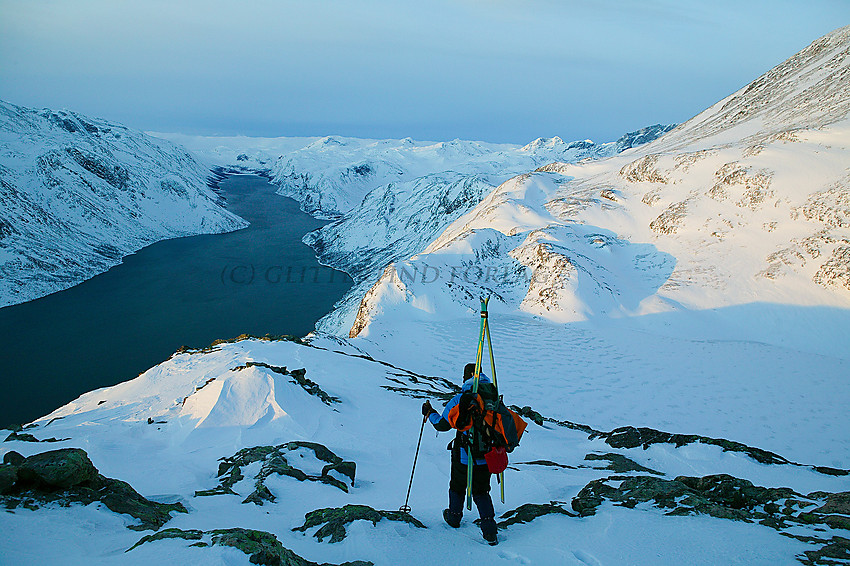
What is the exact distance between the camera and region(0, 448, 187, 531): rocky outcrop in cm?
554

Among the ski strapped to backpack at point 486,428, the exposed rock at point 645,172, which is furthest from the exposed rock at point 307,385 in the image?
the exposed rock at point 645,172

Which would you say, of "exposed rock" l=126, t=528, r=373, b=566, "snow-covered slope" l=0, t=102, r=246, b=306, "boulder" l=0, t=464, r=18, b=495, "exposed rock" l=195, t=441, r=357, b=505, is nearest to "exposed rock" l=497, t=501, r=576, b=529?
"exposed rock" l=126, t=528, r=373, b=566

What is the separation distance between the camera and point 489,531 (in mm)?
5469

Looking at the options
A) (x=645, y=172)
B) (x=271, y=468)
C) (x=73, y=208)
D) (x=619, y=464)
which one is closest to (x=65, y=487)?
(x=271, y=468)

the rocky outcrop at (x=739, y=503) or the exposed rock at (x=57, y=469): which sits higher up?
the rocky outcrop at (x=739, y=503)

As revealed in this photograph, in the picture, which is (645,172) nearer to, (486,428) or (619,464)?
(619,464)

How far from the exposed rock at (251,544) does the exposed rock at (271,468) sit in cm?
269

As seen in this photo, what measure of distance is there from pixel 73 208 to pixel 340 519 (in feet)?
592

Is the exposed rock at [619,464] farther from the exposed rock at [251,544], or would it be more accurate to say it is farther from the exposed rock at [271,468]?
the exposed rock at [251,544]

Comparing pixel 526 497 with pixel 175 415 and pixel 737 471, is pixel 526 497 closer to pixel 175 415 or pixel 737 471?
pixel 737 471

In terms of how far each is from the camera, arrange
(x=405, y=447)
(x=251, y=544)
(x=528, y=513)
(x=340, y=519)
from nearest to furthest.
Answer: (x=251, y=544) → (x=340, y=519) → (x=528, y=513) → (x=405, y=447)

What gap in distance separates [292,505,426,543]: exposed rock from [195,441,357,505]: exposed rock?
1.72m

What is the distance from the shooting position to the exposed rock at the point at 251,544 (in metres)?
4.11

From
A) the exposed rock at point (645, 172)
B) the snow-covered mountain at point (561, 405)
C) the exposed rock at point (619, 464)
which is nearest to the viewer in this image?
the snow-covered mountain at point (561, 405)
